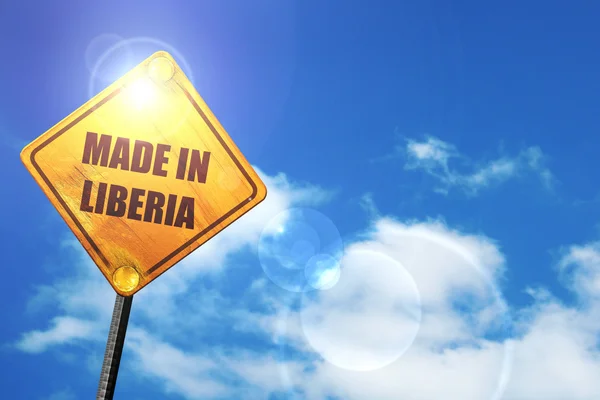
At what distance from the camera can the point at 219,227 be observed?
9.17 feet

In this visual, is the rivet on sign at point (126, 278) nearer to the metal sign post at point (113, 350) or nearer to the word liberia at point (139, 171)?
the metal sign post at point (113, 350)

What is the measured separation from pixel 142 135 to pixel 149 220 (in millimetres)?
430

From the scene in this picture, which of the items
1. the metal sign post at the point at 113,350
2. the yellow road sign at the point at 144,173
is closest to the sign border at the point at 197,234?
the yellow road sign at the point at 144,173

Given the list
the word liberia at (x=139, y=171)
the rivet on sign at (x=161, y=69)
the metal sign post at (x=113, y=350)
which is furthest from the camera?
the rivet on sign at (x=161, y=69)

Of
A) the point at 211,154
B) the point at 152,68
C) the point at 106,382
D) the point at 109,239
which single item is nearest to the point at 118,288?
the point at 109,239

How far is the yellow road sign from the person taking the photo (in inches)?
107

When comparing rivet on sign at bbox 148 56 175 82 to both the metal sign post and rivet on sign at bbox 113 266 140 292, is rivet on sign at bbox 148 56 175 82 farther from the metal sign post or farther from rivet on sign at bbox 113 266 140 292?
the metal sign post

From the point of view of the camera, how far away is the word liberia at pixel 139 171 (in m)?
2.74

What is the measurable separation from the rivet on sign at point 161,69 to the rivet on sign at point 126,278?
0.98 metres

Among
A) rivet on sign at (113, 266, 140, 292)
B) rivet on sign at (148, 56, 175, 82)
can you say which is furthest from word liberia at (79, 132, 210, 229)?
rivet on sign at (148, 56, 175, 82)

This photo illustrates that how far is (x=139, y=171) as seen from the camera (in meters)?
2.78

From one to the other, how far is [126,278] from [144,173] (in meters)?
0.52

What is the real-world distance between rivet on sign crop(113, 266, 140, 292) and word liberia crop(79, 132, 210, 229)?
0.25m

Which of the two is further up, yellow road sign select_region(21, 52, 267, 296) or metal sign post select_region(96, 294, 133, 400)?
yellow road sign select_region(21, 52, 267, 296)
